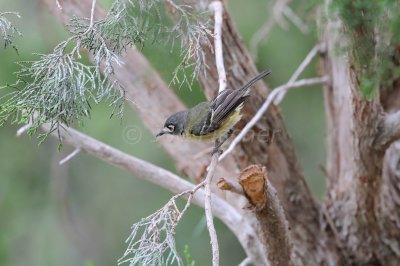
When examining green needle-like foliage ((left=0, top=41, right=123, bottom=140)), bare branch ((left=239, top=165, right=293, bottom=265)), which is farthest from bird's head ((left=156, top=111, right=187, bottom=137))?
green needle-like foliage ((left=0, top=41, right=123, bottom=140))

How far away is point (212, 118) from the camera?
3.55 metres

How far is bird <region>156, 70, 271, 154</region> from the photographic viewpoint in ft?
11.4

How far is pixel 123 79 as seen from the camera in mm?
4180

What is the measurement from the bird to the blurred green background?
5.55ft

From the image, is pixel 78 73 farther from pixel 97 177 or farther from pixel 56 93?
pixel 97 177

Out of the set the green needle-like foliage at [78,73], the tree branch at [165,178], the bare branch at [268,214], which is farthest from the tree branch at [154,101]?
the green needle-like foliage at [78,73]

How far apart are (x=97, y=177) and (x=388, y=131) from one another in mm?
3655

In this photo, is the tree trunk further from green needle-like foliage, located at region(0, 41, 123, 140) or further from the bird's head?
green needle-like foliage, located at region(0, 41, 123, 140)

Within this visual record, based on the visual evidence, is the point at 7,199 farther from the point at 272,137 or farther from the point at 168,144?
the point at 272,137

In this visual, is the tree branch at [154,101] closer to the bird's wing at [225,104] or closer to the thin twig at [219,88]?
the bird's wing at [225,104]

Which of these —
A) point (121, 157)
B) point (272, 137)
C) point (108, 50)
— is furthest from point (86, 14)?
point (108, 50)

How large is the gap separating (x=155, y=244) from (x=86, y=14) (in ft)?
6.71

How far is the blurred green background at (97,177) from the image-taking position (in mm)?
5621

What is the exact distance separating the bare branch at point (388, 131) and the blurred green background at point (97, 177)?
2.08 metres
